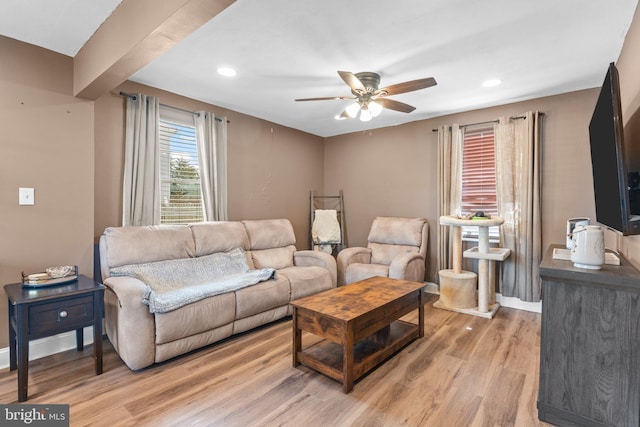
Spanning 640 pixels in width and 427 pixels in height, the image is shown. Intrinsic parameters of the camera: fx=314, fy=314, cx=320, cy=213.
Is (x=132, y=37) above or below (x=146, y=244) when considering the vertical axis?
above

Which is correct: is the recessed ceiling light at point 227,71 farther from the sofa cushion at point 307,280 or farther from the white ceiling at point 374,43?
the sofa cushion at point 307,280

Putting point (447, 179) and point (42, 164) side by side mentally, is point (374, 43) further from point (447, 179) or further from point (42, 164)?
point (42, 164)

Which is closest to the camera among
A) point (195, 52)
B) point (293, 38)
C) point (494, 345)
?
point (293, 38)

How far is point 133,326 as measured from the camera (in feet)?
7.16

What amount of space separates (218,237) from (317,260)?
46.4 inches

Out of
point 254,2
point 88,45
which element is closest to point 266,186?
point 88,45

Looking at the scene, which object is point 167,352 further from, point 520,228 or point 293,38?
point 520,228

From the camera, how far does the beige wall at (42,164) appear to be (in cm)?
229

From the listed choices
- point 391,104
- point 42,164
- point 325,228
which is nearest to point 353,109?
point 391,104

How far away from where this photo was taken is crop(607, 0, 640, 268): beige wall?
1806 mm

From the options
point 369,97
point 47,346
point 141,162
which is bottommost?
point 47,346

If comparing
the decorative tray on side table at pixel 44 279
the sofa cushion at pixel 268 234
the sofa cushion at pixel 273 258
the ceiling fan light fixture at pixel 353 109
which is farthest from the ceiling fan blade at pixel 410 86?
the decorative tray on side table at pixel 44 279

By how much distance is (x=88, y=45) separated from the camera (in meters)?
2.34

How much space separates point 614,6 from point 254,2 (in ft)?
7.05
